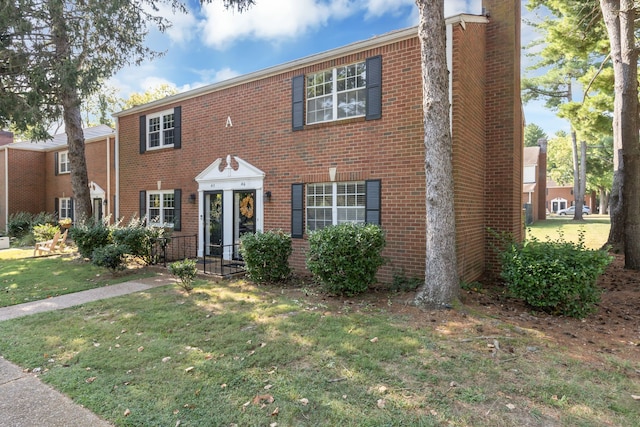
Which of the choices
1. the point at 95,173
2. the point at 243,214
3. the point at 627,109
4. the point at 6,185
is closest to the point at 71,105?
the point at 243,214

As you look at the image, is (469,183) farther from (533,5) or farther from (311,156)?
(533,5)

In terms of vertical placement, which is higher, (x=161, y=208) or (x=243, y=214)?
(x=161, y=208)

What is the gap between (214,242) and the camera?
1095cm

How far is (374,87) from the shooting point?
784 centimetres

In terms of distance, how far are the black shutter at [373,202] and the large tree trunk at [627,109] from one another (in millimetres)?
7049

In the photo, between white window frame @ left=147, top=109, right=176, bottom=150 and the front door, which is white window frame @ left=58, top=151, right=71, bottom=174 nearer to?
the front door

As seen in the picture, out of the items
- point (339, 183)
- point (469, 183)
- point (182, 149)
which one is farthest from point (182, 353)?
point (182, 149)

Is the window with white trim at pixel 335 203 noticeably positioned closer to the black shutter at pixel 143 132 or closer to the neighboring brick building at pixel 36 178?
the black shutter at pixel 143 132

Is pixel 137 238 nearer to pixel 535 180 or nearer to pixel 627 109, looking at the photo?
pixel 627 109

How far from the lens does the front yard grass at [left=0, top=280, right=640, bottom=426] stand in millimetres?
3070

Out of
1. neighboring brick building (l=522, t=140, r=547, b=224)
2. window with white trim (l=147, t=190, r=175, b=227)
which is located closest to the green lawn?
neighboring brick building (l=522, t=140, r=547, b=224)

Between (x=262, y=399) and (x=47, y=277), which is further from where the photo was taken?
(x=47, y=277)

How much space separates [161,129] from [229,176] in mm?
3853

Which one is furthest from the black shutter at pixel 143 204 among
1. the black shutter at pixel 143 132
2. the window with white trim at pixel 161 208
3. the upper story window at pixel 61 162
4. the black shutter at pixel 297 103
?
the upper story window at pixel 61 162
